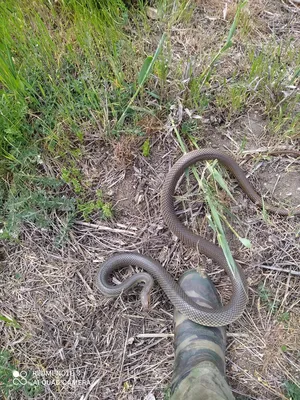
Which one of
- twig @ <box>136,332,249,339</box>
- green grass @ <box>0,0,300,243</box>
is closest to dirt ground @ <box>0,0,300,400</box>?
twig @ <box>136,332,249,339</box>

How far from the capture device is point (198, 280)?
2537mm

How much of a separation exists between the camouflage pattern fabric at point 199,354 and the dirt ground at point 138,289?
11 centimetres

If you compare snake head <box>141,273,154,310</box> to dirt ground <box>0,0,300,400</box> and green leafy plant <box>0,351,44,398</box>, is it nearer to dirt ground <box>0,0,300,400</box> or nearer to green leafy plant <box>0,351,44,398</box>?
dirt ground <box>0,0,300,400</box>

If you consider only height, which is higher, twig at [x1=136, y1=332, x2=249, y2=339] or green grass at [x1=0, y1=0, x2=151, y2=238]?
green grass at [x1=0, y1=0, x2=151, y2=238]

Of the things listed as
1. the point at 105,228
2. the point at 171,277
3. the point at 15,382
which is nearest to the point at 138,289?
the point at 171,277

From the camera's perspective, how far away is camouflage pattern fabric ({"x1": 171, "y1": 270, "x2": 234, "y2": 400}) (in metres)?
2.04

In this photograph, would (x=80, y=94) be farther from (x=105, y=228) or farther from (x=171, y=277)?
(x=171, y=277)

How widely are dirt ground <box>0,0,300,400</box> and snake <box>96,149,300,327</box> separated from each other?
8 cm

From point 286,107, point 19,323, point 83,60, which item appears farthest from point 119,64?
point 19,323

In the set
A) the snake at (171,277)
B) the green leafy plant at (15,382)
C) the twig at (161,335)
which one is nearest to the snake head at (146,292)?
the snake at (171,277)

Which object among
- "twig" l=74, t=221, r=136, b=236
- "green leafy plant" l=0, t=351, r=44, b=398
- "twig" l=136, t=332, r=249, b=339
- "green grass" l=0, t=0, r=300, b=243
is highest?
"green grass" l=0, t=0, r=300, b=243

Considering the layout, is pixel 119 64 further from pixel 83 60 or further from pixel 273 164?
pixel 273 164

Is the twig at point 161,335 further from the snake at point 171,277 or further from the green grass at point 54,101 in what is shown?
the green grass at point 54,101

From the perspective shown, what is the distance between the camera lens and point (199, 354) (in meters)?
2.32
